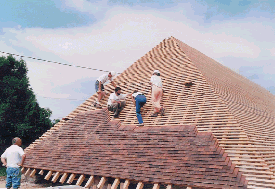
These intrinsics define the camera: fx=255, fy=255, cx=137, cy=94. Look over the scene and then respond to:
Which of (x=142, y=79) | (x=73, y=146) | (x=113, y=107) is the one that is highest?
(x=142, y=79)

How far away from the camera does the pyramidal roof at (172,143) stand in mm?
6258

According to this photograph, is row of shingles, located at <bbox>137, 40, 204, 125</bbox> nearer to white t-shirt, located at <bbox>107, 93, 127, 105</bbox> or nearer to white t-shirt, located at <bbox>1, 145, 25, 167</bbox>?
white t-shirt, located at <bbox>107, 93, 127, 105</bbox>

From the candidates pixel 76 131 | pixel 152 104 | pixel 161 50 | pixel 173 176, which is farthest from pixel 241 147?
pixel 161 50

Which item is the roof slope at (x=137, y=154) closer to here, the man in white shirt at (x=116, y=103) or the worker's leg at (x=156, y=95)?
the man in white shirt at (x=116, y=103)

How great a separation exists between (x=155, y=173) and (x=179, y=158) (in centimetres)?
77

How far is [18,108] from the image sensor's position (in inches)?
1054

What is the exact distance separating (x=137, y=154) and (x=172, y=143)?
112cm

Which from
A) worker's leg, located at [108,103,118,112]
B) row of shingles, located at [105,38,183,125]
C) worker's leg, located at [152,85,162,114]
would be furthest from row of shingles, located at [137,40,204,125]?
worker's leg, located at [108,103,118,112]

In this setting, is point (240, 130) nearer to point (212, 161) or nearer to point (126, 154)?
point (212, 161)

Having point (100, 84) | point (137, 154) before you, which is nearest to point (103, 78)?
point (100, 84)

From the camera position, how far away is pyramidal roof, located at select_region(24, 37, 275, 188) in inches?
246

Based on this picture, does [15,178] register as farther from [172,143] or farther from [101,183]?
[172,143]

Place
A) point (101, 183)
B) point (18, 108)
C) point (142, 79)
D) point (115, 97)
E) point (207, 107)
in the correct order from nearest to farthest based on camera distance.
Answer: point (101, 183), point (207, 107), point (115, 97), point (142, 79), point (18, 108)

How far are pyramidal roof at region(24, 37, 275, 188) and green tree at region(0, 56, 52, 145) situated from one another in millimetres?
16597
